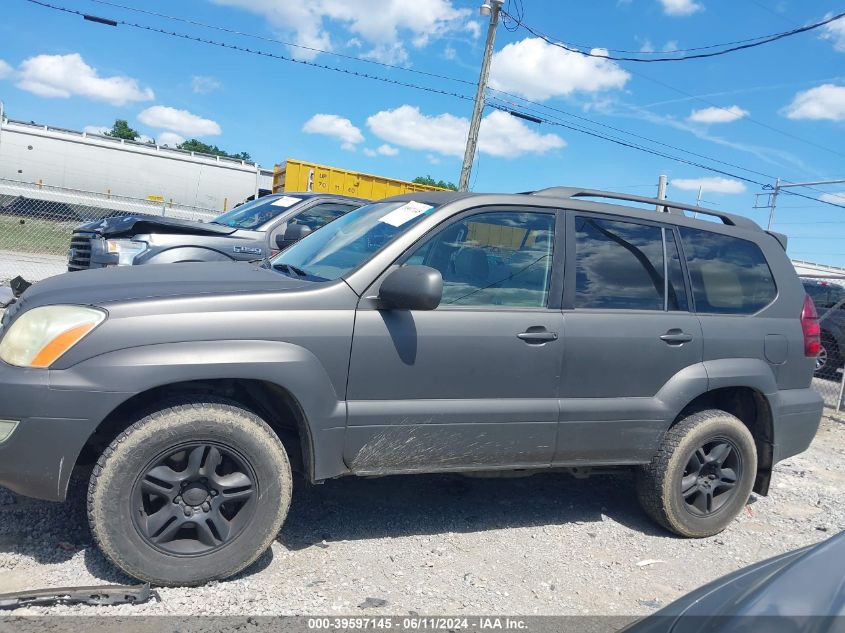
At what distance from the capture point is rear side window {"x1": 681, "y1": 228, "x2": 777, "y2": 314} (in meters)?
4.16

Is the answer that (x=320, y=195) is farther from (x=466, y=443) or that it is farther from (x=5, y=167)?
(x=5, y=167)

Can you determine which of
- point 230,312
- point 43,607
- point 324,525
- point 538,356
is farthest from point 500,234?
point 43,607

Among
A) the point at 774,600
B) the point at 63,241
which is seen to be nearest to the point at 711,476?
the point at 774,600

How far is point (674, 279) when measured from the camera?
4.08m

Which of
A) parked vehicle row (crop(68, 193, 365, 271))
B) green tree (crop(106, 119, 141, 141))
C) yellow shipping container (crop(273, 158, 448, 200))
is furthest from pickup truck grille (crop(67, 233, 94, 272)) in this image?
green tree (crop(106, 119, 141, 141))

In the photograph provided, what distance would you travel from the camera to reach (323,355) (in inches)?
122

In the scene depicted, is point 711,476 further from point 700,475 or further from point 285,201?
point 285,201

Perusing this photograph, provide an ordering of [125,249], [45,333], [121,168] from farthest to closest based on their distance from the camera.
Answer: [121,168] → [125,249] → [45,333]

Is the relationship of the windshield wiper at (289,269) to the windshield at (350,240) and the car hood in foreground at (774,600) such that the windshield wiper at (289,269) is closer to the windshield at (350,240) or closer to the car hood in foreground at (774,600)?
the windshield at (350,240)

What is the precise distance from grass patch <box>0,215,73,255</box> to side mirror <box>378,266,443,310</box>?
58.2 ft

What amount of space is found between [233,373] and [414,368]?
2.77 ft

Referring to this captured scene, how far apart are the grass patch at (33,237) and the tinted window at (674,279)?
1797 cm

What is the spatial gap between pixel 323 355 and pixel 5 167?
31.1 meters

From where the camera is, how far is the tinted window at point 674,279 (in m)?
4.03
